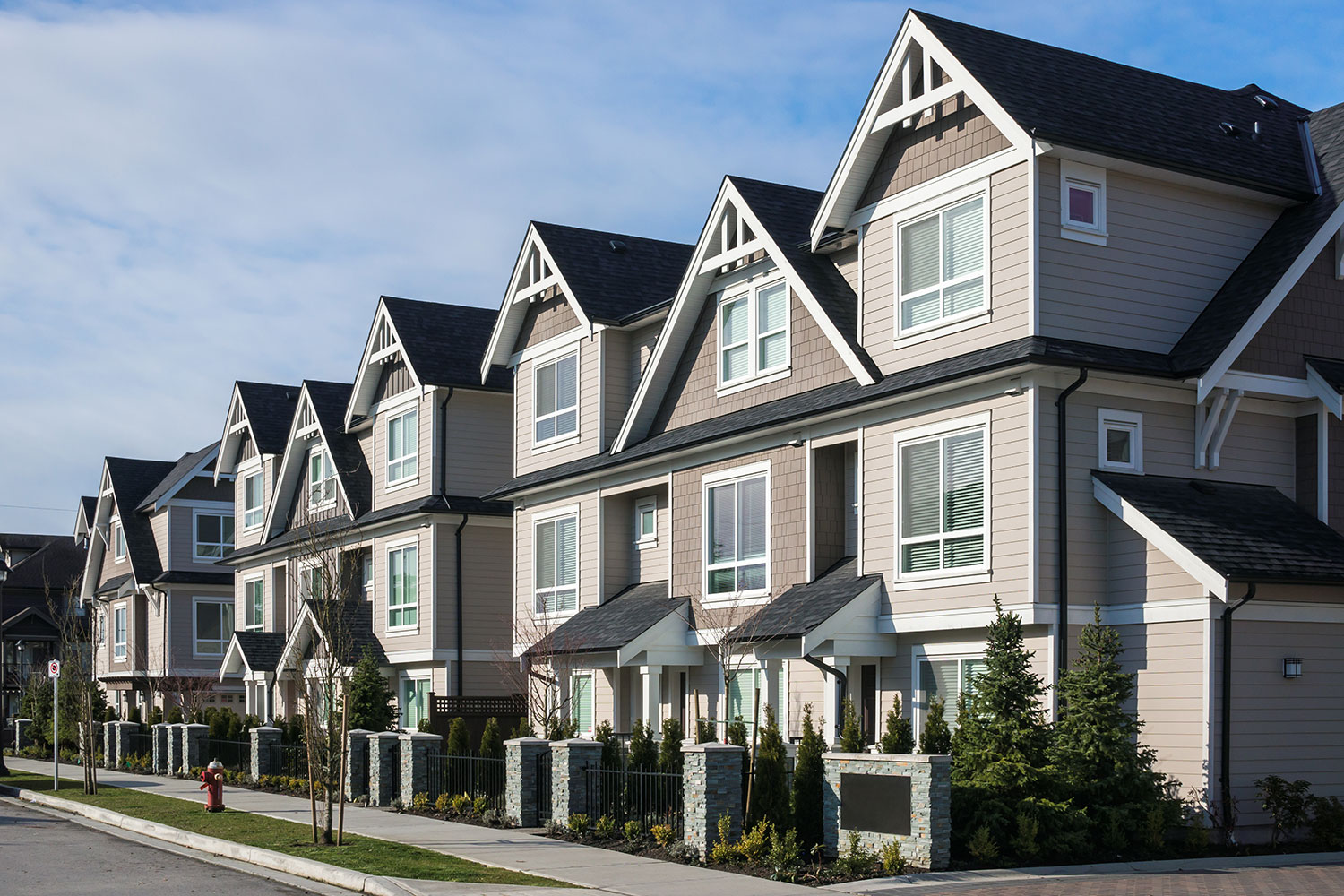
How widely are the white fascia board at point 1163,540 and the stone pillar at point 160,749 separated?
27.0 m

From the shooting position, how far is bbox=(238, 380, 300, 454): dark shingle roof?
48062 mm

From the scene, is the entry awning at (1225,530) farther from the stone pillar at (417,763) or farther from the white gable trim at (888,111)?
the stone pillar at (417,763)

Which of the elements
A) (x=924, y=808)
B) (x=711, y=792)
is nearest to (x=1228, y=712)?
(x=924, y=808)

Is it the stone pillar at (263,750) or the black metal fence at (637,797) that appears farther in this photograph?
the stone pillar at (263,750)

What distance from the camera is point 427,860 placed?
59.7ft

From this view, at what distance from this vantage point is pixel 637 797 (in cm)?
2105

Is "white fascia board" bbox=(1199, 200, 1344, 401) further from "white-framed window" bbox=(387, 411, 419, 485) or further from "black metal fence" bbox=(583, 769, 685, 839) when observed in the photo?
"white-framed window" bbox=(387, 411, 419, 485)

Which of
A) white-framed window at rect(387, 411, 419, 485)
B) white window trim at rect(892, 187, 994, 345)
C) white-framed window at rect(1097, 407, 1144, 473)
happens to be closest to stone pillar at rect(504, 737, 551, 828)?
white window trim at rect(892, 187, 994, 345)

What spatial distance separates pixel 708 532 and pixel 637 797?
270 inches

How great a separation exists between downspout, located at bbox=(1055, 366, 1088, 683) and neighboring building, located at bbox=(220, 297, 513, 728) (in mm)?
18374

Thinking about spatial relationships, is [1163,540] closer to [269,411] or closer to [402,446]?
[402,446]

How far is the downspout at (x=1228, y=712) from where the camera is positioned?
61.6 ft

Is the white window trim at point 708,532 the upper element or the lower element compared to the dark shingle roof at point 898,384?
lower

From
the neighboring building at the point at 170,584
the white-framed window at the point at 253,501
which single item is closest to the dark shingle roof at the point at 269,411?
the white-framed window at the point at 253,501
